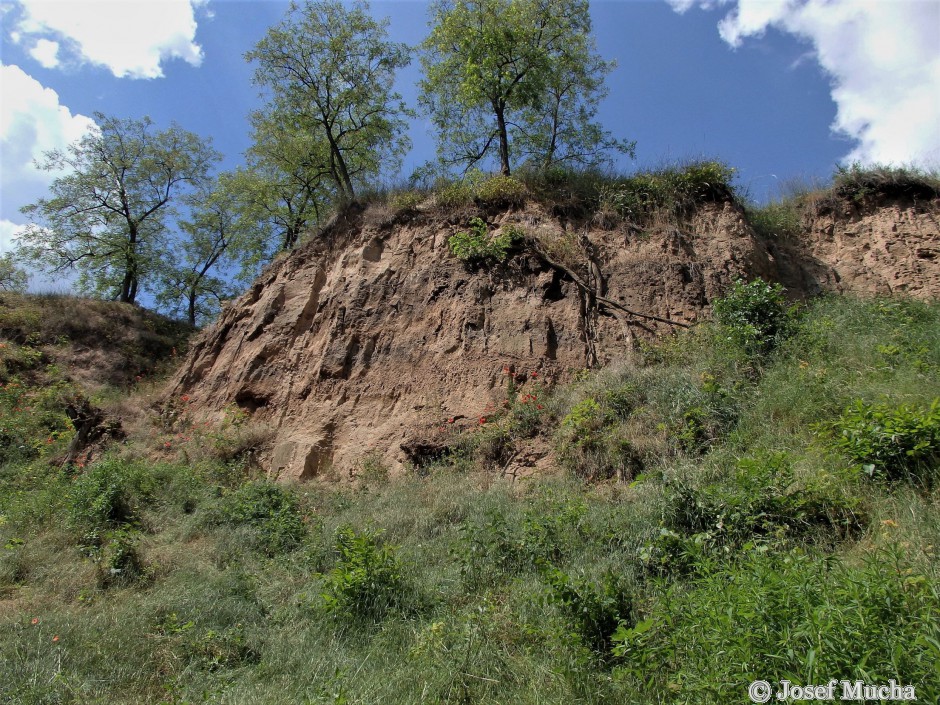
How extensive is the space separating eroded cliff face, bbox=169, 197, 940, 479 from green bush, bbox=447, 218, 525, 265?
203 mm

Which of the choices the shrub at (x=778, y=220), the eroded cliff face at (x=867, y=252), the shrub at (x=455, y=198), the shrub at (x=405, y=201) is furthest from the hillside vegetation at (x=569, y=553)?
the shrub at (x=405, y=201)

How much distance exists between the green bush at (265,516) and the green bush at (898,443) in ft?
19.9

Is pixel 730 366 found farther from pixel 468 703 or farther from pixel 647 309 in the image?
pixel 468 703

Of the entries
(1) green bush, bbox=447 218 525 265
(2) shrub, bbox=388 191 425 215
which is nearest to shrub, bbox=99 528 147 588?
(1) green bush, bbox=447 218 525 265

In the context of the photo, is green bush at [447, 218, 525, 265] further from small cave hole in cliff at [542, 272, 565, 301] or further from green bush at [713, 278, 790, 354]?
green bush at [713, 278, 790, 354]

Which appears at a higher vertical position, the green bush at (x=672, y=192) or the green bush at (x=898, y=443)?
the green bush at (x=672, y=192)

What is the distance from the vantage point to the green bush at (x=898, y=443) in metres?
4.75

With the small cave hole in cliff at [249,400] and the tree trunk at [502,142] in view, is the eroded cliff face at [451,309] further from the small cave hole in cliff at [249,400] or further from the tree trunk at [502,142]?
the tree trunk at [502,142]

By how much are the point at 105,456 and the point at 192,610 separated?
20.4ft

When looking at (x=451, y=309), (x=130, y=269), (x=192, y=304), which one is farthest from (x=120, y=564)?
(x=192, y=304)

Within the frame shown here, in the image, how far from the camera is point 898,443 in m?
4.88

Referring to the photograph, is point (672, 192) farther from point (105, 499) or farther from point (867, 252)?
point (105, 499)

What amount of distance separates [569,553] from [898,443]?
9.76 feet

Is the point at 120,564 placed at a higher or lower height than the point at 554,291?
lower
